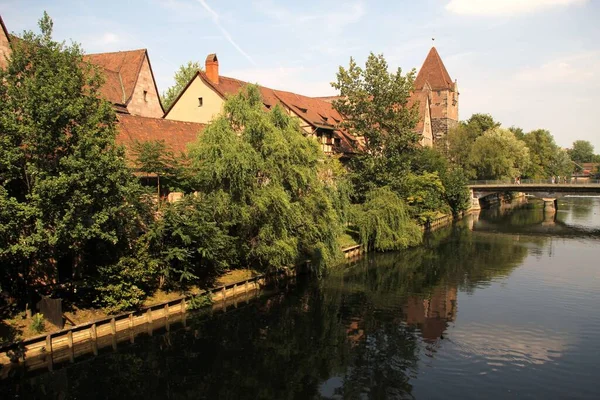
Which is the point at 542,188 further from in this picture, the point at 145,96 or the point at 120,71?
the point at 120,71

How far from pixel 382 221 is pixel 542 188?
41.4m

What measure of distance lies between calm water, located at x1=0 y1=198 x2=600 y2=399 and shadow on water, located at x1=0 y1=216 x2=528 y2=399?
64 millimetres

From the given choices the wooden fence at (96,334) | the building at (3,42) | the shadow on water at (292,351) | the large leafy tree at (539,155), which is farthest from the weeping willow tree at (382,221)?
the large leafy tree at (539,155)

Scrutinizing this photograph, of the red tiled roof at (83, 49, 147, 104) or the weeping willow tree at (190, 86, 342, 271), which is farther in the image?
the red tiled roof at (83, 49, 147, 104)

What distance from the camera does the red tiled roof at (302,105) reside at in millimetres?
44781

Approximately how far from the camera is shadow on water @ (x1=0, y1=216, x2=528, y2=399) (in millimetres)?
17641

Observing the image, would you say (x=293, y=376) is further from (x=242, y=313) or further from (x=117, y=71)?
(x=117, y=71)

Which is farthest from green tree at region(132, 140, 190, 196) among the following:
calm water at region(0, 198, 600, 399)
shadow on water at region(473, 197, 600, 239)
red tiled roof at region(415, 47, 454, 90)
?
red tiled roof at region(415, 47, 454, 90)

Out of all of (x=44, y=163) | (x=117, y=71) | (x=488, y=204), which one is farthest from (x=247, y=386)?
(x=488, y=204)

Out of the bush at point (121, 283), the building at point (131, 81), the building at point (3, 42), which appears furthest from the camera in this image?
the building at point (131, 81)

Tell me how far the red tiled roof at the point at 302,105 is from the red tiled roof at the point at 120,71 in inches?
220

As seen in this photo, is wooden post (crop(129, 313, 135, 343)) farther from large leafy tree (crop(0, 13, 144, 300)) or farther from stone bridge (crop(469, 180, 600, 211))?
stone bridge (crop(469, 180, 600, 211))

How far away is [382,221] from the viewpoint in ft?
137

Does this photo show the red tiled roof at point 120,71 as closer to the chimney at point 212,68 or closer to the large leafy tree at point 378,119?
the chimney at point 212,68
